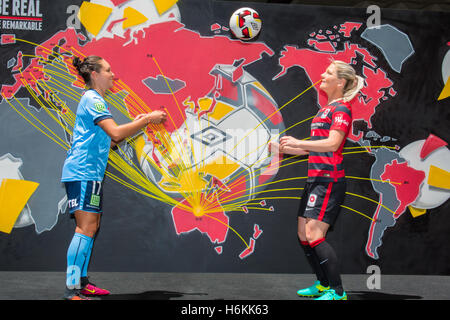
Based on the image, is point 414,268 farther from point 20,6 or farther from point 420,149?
point 20,6

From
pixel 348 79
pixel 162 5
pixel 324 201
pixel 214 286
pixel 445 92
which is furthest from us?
pixel 445 92

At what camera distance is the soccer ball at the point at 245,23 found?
3482 millimetres

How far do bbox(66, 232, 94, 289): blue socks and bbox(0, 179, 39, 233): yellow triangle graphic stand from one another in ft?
3.79

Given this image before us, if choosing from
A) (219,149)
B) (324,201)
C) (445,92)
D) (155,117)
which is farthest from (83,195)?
(445,92)

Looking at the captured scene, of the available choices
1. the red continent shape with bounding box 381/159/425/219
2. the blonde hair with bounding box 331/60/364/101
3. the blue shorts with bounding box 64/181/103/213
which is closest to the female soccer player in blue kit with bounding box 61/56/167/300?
the blue shorts with bounding box 64/181/103/213

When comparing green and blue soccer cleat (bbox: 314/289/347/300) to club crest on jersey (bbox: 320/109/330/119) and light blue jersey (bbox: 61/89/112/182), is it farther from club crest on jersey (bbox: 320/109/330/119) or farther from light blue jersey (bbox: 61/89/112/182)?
light blue jersey (bbox: 61/89/112/182)

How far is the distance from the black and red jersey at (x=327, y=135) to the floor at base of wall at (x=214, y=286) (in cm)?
79

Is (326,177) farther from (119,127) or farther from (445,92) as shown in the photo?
(445,92)

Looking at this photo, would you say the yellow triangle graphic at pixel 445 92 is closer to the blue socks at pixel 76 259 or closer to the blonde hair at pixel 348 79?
the blonde hair at pixel 348 79

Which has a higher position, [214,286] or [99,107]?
[99,107]

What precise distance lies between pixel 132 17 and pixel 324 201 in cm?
211

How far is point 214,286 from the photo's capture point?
308cm

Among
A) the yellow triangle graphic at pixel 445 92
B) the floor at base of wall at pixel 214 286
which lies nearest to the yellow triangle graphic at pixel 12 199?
the floor at base of wall at pixel 214 286

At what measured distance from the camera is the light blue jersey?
8.52 ft
